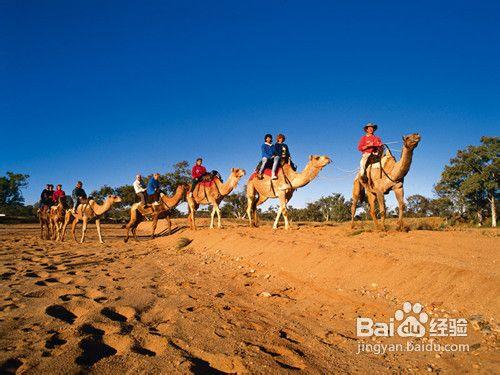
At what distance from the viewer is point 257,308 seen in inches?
186

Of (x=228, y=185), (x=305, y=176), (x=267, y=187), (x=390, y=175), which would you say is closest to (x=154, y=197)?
(x=228, y=185)

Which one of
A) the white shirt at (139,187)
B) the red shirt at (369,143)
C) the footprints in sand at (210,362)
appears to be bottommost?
the footprints in sand at (210,362)

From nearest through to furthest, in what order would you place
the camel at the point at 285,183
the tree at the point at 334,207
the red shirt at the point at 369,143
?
the red shirt at the point at 369,143 < the camel at the point at 285,183 < the tree at the point at 334,207

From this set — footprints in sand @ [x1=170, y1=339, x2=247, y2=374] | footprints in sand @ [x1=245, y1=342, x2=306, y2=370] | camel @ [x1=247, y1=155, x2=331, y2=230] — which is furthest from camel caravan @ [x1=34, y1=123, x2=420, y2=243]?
footprints in sand @ [x1=170, y1=339, x2=247, y2=374]

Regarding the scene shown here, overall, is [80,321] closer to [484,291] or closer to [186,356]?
[186,356]

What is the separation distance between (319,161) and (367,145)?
2.19 metres

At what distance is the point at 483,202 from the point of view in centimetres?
3697

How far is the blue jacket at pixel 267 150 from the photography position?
13.4 meters

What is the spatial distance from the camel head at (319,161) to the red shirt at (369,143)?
1.59 meters

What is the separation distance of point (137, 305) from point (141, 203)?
38.2ft

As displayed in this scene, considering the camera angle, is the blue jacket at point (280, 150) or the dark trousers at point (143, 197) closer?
the blue jacket at point (280, 150)

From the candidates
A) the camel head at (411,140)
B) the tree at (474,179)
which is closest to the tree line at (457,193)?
the tree at (474,179)

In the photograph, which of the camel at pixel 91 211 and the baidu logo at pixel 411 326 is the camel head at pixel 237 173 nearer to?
the camel at pixel 91 211

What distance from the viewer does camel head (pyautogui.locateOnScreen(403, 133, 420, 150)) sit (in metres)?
8.20
